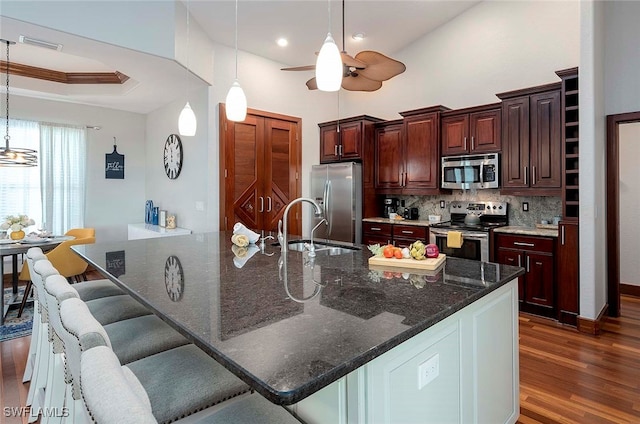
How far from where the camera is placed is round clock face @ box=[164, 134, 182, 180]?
5.04m

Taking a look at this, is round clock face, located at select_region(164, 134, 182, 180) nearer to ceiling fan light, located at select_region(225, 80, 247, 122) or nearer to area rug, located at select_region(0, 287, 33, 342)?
area rug, located at select_region(0, 287, 33, 342)

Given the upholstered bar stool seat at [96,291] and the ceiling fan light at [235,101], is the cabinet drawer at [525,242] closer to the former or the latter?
the ceiling fan light at [235,101]

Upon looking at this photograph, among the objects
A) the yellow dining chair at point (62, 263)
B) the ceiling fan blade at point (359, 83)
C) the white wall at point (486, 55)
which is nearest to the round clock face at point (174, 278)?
the ceiling fan blade at point (359, 83)

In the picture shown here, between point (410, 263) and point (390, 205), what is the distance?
12.4ft

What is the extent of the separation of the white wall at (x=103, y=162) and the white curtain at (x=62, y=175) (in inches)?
4.6

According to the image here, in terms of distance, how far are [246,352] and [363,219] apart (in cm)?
445

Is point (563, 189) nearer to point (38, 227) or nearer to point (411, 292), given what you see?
point (411, 292)

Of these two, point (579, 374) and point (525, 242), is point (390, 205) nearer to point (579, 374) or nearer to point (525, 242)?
point (525, 242)

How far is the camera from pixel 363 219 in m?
5.25

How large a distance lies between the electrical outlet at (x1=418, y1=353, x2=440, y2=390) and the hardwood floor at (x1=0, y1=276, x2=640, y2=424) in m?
1.24

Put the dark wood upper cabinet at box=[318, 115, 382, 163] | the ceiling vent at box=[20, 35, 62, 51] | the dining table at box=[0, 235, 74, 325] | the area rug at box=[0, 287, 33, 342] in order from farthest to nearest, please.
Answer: the dark wood upper cabinet at box=[318, 115, 382, 163] → the dining table at box=[0, 235, 74, 325] → the area rug at box=[0, 287, 33, 342] → the ceiling vent at box=[20, 35, 62, 51]

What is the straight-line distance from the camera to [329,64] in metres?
1.89

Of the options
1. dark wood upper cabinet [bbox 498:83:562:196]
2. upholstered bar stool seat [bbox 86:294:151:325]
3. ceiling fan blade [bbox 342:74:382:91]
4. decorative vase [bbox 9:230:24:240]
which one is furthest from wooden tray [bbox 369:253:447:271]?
decorative vase [bbox 9:230:24:240]

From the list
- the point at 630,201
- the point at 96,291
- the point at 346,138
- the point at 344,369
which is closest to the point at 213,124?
the point at 346,138
